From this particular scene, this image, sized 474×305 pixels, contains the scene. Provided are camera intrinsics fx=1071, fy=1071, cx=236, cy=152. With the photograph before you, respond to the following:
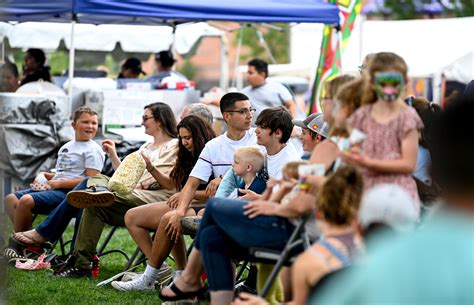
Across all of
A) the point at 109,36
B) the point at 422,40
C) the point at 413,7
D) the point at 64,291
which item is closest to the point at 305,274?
the point at 64,291

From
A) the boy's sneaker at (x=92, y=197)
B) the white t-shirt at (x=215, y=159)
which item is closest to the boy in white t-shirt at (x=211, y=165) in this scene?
the white t-shirt at (x=215, y=159)

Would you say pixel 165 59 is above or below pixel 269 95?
above

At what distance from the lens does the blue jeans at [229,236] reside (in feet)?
16.1

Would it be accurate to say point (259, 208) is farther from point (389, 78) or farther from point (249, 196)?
point (249, 196)

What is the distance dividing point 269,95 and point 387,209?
24.8 ft

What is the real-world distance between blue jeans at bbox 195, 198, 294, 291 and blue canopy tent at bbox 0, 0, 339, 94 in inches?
230

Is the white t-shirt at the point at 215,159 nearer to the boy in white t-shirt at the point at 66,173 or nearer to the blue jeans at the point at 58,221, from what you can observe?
the blue jeans at the point at 58,221

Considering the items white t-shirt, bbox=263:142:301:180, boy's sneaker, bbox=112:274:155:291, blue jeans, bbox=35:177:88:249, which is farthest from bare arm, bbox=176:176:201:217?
blue jeans, bbox=35:177:88:249

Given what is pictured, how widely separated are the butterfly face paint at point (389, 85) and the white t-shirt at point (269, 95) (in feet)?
22.7

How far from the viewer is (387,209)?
4020 millimetres

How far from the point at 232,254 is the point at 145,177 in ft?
8.29

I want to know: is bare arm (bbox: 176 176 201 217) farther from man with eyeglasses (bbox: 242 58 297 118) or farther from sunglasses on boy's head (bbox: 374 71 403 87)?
man with eyeglasses (bbox: 242 58 297 118)

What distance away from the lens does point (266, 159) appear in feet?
21.4

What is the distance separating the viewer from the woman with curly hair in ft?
23.1
